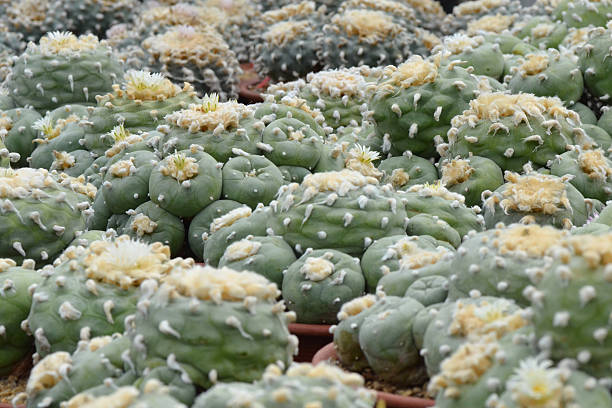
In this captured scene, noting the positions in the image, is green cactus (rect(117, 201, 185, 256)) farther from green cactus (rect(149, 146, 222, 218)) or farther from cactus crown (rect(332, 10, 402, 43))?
cactus crown (rect(332, 10, 402, 43))

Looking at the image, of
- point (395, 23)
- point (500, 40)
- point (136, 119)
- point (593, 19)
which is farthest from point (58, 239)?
point (395, 23)

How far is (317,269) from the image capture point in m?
2.25

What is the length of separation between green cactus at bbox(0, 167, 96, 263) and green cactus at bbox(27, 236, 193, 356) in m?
0.51

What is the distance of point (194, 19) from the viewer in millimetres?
5594

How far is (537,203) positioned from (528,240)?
89cm

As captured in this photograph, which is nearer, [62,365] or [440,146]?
[62,365]

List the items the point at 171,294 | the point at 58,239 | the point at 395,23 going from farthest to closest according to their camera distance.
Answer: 1. the point at 395,23
2. the point at 58,239
3. the point at 171,294

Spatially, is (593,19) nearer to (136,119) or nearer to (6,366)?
(136,119)

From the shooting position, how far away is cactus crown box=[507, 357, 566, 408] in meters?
1.34

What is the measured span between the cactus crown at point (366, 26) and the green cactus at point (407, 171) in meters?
1.93

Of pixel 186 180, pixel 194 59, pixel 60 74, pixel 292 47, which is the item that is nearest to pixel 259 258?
pixel 186 180

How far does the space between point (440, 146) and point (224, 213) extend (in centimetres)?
76

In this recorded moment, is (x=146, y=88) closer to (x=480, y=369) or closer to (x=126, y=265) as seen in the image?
(x=126, y=265)

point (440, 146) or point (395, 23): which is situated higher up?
point (440, 146)
